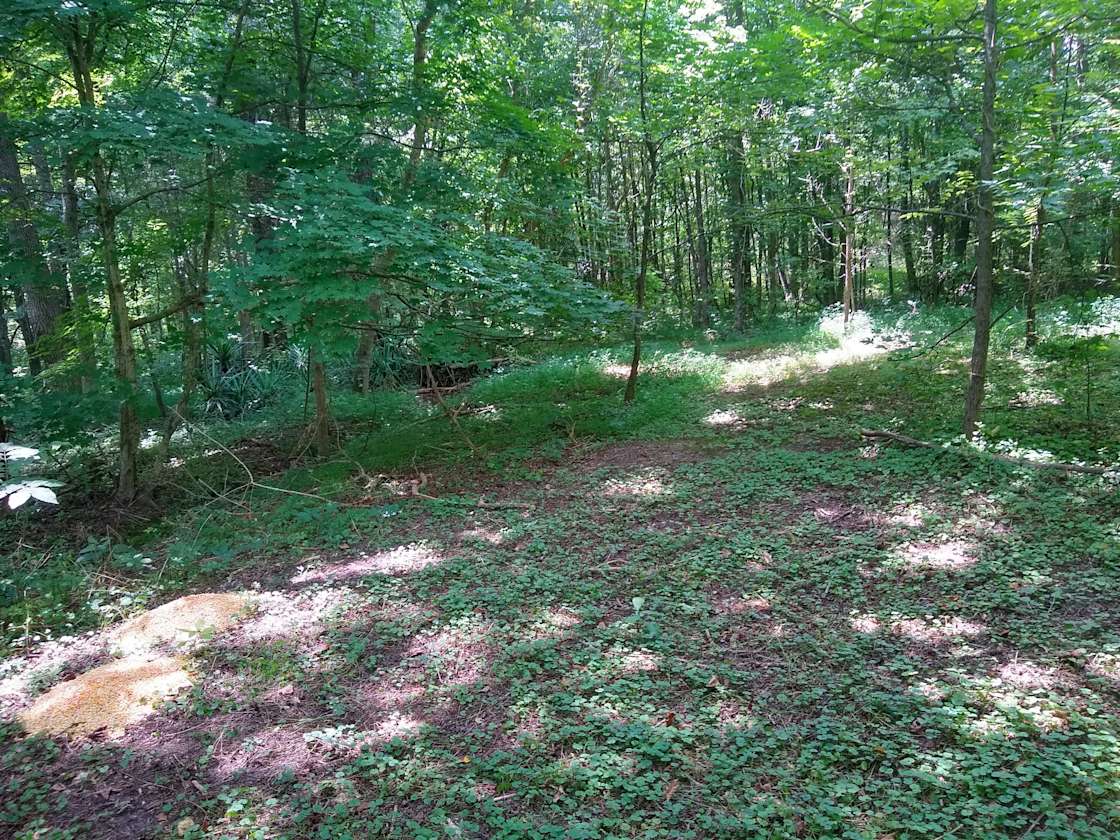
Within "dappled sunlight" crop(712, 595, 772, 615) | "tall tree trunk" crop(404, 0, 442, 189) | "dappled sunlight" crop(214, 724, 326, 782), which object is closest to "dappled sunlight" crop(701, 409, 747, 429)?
"dappled sunlight" crop(712, 595, 772, 615)

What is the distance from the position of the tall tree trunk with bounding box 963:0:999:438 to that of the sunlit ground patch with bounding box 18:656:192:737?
6161mm

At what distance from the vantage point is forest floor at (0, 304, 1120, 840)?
246cm

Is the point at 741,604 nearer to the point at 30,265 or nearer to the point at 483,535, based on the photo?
the point at 483,535

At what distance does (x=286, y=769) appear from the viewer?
268cm

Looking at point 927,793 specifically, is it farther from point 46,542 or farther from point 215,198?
point 215,198

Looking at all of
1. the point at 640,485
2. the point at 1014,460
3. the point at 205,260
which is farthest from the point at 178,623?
the point at 1014,460

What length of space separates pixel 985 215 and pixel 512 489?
479cm

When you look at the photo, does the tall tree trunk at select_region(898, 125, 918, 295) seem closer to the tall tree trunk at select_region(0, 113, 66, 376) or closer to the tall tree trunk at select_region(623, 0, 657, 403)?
the tall tree trunk at select_region(623, 0, 657, 403)

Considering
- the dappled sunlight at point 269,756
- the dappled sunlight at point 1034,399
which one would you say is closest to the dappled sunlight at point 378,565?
the dappled sunlight at point 269,756

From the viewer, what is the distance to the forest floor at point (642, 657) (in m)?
2.46

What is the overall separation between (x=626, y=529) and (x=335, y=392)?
7.30m

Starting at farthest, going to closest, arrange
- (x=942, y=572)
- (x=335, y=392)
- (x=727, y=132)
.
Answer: (x=335, y=392), (x=727, y=132), (x=942, y=572)

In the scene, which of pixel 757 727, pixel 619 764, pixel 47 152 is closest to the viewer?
pixel 619 764

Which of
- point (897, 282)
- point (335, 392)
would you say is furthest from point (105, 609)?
point (897, 282)
